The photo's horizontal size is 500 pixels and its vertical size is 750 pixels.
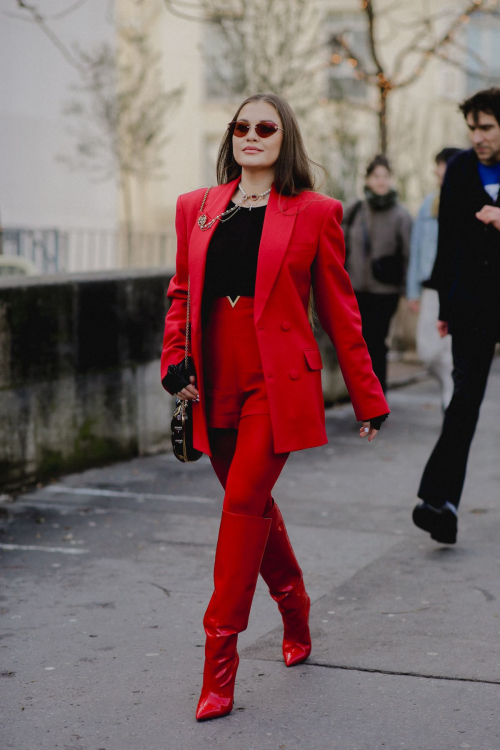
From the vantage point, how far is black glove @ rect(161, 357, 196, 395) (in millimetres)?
3576

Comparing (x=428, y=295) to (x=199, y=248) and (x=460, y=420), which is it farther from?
(x=199, y=248)

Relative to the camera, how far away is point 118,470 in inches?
287

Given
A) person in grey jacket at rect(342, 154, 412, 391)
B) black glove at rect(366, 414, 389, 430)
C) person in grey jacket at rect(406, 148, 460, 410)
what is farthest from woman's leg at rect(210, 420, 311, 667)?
person in grey jacket at rect(342, 154, 412, 391)

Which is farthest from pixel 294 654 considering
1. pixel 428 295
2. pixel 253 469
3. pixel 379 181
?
pixel 379 181

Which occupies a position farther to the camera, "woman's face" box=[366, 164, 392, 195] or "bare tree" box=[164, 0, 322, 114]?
"bare tree" box=[164, 0, 322, 114]

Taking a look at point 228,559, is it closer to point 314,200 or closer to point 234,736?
point 234,736

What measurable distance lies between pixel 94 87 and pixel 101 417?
570 inches

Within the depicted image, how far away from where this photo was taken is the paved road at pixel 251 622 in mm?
3342

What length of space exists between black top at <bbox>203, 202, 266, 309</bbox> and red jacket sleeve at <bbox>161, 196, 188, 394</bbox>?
15 cm

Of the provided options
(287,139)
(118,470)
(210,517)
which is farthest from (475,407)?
(118,470)

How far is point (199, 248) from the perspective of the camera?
358cm

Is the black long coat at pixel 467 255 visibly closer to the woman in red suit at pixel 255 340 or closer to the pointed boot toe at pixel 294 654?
the woman in red suit at pixel 255 340

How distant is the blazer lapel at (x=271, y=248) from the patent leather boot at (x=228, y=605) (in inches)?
26.3

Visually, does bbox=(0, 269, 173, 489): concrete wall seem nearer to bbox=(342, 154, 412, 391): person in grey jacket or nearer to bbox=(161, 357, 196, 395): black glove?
bbox=(342, 154, 412, 391): person in grey jacket
